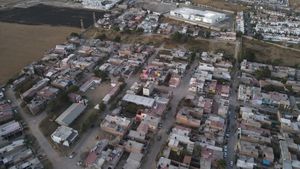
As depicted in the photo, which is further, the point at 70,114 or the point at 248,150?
the point at 70,114

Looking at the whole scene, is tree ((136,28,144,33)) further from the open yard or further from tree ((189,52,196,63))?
tree ((189,52,196,63))

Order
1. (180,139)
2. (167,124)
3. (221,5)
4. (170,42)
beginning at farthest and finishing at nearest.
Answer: (221,5) < (170,42) < (167,124) < (180,139)

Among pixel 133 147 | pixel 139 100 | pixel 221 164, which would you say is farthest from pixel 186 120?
pixel 133 147

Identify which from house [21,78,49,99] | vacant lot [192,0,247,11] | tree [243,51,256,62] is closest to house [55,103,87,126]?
house [21,78,49,99]

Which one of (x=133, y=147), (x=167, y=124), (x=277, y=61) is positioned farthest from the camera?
(x=277, y=61)

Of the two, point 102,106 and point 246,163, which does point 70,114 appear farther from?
point 246,163

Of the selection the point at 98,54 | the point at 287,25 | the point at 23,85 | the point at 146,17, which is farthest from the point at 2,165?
the point at 287,25
